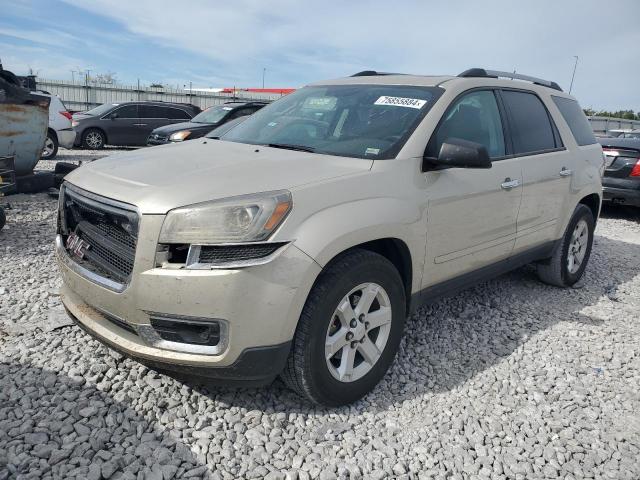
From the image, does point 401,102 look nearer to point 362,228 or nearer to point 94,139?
point 362,228

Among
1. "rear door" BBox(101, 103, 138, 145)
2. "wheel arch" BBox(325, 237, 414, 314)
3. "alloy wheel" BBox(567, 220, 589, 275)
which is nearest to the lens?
"wheel arch" BBox(325, 237, 414, 314)

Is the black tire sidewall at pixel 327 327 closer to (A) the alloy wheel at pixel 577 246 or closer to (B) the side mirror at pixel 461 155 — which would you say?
(B) the side mirror at pixel 461 155

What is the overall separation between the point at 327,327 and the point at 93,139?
14735mm

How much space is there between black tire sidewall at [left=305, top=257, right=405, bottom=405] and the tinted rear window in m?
1.78

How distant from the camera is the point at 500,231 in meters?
3.75

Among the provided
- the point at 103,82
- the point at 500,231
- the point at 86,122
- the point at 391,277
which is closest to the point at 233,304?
the point at 391,277

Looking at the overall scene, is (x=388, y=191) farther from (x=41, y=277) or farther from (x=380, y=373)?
(x=41, y=277)

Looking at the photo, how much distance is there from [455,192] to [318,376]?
144 centimetres

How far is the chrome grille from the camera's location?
2.42 m

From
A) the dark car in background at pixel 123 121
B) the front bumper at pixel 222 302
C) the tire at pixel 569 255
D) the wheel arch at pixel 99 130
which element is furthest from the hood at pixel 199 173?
the dark car in background at pixel 123 121

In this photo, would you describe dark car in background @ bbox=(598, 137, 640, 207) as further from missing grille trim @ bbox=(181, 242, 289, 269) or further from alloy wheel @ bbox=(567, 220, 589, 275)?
missing grille trim @ bbox=(181, 242, 289, 269)

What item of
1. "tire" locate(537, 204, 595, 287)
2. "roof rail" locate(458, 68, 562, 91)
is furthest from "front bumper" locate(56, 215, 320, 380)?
"tire" locate(537, 204, 595, 287)

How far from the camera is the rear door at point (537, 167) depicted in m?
4.00

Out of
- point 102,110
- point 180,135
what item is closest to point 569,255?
point 180,135
